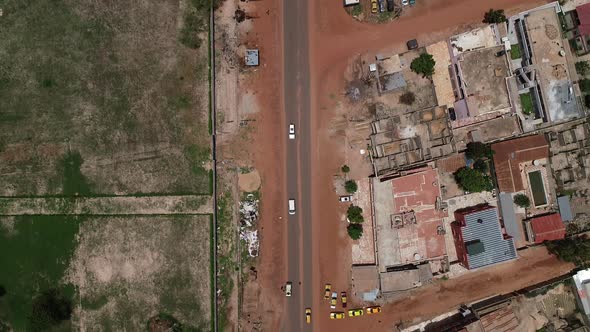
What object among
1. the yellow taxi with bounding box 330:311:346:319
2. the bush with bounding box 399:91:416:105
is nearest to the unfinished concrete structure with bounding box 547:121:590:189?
the bush with bounding box 399:91:416:105

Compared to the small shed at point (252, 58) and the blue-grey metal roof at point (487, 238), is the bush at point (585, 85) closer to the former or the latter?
the blue-grey metal roof at point (487, 238)

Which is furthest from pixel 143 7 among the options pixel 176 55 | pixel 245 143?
pixel 245 143

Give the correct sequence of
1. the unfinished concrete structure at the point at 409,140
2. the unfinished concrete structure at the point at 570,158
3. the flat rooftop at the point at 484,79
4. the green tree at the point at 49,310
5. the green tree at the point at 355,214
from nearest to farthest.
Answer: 1. the green tree at the point at 49,310
2. the flat rooftop at the point at 484,79
3. the green tree at the point at 355,214
4. the unfinished concrete structure at the point at 409,140
5. the unfinished concrete structure at the point at 570,158

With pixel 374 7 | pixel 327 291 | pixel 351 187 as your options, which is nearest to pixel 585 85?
pixel 374 7

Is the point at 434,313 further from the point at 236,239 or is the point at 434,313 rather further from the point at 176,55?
the point at 176,55

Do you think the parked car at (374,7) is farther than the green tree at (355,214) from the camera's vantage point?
Yes

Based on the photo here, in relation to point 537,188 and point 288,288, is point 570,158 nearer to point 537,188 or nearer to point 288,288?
point 537,188

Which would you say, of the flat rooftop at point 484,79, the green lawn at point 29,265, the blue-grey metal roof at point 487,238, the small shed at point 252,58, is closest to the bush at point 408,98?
the flat rooftop at point 484,79
